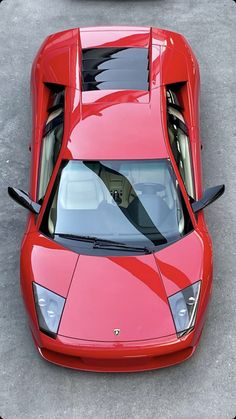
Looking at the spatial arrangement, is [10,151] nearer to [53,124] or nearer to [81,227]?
[53,124]

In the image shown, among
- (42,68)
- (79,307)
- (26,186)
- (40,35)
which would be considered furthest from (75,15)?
(79,307)

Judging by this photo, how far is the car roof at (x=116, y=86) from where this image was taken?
5719mm

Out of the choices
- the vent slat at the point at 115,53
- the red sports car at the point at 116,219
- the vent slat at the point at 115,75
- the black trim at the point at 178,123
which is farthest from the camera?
the vent slat at the point at 115,53

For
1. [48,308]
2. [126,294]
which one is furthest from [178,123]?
[48,308]

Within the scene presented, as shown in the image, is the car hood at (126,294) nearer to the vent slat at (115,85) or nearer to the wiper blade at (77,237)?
the wiper blade at (77,237)

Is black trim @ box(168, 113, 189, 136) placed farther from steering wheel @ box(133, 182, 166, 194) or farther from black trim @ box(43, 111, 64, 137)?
black trim @ box(43, 111, 64, 137)

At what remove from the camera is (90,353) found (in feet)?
16.2

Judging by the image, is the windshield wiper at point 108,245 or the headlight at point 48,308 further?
the windshield wiper at point 108,245

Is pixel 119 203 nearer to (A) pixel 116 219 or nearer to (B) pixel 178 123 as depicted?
(A) pixel 116 219

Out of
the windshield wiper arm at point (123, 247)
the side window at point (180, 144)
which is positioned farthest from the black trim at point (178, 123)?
the windshield wiper arm at point (123, 247)

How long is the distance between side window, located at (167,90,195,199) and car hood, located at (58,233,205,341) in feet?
2.27

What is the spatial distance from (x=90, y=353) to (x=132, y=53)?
3.19 meters

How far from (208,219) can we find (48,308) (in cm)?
220

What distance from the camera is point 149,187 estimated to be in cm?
559
